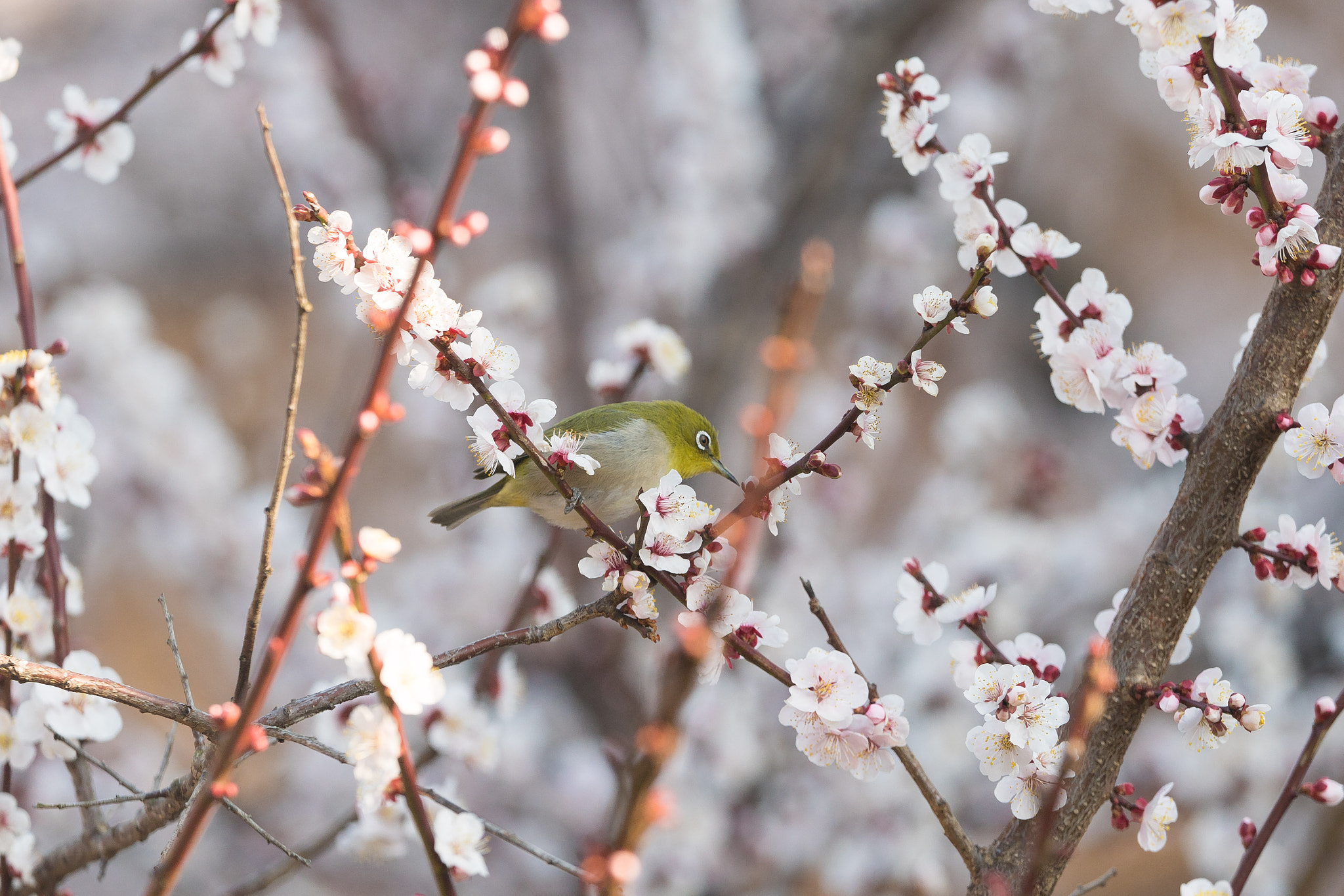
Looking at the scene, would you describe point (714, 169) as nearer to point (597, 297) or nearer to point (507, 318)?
point (597, 297)

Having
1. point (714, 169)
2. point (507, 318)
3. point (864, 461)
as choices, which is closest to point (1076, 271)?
point (864, 461)

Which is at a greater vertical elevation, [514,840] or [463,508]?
[463,508]

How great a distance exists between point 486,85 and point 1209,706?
1.12 metres

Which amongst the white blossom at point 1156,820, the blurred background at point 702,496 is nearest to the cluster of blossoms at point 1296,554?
the white blossom at point 1156,820

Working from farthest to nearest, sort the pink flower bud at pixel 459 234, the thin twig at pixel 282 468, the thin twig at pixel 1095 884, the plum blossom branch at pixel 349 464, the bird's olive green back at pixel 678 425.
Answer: the bird's olive green back at pixel 678 425, the thin twig at pixel 1095 884, the thin twig at pixel 282 468, the pink flower bud at pixel 459 234, the plum blossom branch at pixel 349 464

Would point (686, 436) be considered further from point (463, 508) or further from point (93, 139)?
point (93, 139)

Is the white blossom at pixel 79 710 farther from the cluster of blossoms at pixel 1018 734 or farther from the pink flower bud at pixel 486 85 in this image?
the cluster of blossoms at pixel 1018 734

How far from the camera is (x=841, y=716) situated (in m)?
1.17

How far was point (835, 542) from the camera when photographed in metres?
5.28

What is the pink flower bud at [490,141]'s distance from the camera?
800mm

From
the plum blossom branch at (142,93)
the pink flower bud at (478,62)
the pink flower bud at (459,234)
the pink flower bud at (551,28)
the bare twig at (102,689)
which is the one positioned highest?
the plum blossom branch at (142,93)

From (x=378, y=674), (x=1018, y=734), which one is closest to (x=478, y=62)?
(x=378, y=674)

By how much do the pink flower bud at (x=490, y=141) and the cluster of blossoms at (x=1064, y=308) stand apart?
741mm

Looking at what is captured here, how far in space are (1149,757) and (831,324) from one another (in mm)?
4442
